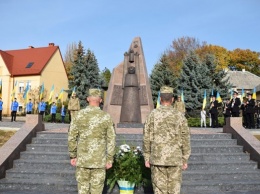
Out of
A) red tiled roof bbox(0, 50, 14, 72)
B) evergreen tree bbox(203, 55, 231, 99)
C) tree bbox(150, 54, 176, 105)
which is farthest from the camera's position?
red tiled roof bbox(0, 50, 14, 72)

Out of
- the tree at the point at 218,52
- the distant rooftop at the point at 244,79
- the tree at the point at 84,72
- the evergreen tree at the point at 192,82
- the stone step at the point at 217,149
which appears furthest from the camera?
the distant rooftop at the point at 244,79

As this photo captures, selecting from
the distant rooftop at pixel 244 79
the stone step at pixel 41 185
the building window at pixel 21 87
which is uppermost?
the distant rooftop at pixel 244 79

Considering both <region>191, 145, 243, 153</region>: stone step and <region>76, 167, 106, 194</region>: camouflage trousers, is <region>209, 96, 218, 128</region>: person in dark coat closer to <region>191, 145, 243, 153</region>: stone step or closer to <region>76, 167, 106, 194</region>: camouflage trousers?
<region>191, 145, 243, 153</region>: stone step

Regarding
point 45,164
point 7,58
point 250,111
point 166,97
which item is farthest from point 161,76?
point 166,97

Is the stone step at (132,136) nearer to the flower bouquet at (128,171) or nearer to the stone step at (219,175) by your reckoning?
the stone step at (219,175)

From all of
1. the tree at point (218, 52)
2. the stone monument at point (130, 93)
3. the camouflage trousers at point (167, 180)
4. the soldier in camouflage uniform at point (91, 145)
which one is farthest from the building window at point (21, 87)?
the camouflage trousers at point (167, 180)

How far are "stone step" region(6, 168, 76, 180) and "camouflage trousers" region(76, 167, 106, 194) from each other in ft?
8.55

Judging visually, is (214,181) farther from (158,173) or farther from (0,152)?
(0,152)

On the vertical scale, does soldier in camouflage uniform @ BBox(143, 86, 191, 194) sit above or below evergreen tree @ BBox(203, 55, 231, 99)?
below

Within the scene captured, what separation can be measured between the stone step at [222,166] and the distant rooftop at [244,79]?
54279 mm

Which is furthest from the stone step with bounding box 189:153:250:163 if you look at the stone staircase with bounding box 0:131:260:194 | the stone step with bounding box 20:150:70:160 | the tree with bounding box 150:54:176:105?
the tree with bounding box 150:54:176:105

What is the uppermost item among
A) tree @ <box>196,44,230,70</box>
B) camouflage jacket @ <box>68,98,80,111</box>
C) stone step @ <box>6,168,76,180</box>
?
tree @ <box>196,44,230,70</box>

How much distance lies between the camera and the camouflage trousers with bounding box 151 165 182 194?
4.21 m

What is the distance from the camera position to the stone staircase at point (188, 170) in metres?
6.45
